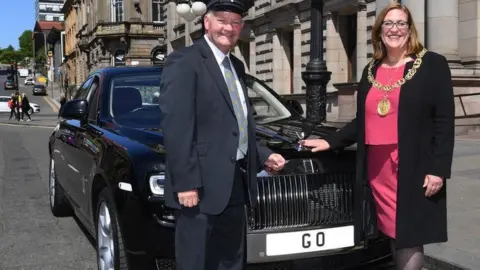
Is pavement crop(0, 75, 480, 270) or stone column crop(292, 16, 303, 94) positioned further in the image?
stone column crop(292, 16, 303, 94)

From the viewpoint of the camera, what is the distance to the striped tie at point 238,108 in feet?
9.09

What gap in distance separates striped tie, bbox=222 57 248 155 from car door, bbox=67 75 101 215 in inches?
65.1

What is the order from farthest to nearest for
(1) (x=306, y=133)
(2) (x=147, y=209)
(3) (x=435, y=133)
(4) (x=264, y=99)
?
1. (4) (x=264, y=99)
2. (1) (x=306, y=133)
3. (2) (x=147, y=209)
4. (3) (x=435, y=133)

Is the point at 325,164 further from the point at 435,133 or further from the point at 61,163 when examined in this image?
the point at 61,163

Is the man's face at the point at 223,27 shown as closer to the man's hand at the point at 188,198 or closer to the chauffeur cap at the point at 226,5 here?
the chauffeur cap at the point at 226,5

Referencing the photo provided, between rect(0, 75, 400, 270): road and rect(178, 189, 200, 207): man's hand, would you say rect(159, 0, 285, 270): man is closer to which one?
rect(178, 189, 200, 207): man's hand

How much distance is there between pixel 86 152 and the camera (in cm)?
445

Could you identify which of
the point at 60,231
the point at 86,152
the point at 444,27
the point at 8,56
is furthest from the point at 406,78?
the point at 8,56

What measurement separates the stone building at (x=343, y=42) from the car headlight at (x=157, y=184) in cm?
1336

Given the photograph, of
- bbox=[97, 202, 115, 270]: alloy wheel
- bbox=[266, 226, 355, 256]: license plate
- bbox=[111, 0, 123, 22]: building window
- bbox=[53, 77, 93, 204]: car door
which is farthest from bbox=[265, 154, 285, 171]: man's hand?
bbox=[111, 0, 123, 22]: building window

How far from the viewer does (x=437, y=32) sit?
15.6m

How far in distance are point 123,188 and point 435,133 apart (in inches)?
74.2

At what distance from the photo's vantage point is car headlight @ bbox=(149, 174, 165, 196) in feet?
10.8

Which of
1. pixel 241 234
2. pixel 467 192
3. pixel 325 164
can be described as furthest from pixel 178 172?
pixel 467 192
